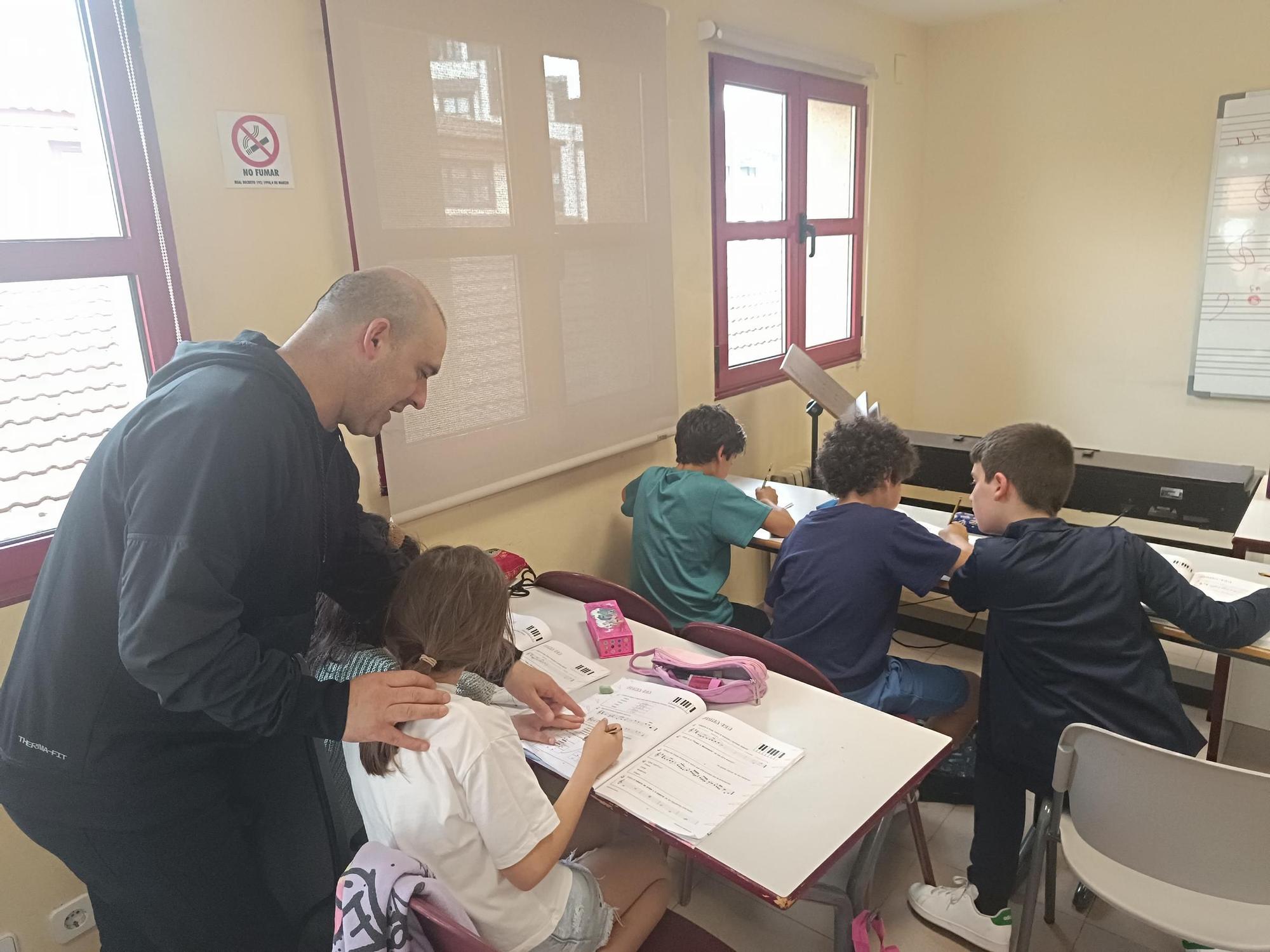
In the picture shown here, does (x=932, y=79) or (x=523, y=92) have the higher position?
(x=932, y=79)

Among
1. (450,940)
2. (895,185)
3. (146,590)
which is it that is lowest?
(450,940)

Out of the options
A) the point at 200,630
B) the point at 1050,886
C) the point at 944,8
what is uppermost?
the point at 944,8

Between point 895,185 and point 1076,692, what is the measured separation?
3216 mm

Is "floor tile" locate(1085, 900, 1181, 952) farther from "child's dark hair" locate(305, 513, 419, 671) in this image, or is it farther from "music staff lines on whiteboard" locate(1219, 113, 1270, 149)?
"music staff lines on whiteboard" locate(1219, 113, 1270, 149)

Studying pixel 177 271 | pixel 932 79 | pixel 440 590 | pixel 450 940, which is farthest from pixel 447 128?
pixel 932 79

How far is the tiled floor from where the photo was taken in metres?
1.91

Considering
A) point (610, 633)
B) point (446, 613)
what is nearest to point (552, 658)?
point (610, 633)

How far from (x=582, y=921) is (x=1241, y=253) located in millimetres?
3952

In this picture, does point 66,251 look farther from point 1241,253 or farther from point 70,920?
point 1241,253

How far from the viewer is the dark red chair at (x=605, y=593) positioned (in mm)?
2053

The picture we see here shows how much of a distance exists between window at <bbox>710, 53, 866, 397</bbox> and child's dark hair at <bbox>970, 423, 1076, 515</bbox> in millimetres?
1541

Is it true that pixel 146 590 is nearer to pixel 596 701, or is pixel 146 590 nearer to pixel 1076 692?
pixel 596 701

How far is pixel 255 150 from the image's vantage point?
1.79m

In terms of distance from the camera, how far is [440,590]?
4.08 feet
